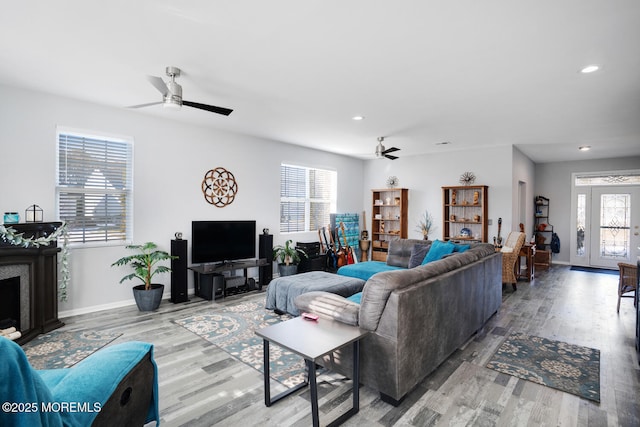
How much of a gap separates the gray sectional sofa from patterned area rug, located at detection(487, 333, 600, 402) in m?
0.45

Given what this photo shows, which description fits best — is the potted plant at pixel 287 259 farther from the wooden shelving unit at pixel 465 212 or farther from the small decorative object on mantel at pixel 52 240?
the wooden shelving unit at pixel 465 212

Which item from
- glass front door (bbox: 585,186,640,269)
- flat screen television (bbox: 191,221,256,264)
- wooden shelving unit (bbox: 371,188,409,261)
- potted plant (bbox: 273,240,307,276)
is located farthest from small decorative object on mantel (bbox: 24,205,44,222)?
glass front door (bbox: 585,186,640,269)

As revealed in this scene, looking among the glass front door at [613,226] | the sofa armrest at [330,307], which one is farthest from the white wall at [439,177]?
the sofa armrest at [330,307]

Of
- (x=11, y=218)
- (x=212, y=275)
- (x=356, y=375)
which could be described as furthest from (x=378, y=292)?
(x=11, y=218)

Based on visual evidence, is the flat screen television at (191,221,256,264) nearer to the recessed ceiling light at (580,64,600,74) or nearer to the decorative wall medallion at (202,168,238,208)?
the decorative wall medallion at (202,168,238,208)

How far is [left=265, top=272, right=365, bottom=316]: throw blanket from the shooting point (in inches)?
160

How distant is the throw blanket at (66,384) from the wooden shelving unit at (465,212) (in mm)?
6481

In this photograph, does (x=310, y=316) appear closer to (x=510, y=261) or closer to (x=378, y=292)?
(x=378, y=292)

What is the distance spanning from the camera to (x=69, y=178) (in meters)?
4.19

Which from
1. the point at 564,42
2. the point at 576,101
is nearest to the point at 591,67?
the point at 564,42

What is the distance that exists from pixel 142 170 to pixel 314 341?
12.7 feet

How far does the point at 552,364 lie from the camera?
301 cm

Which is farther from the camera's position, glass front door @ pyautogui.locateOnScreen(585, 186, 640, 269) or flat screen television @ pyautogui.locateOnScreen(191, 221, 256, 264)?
glass front door @ pyautogui.locateOnScreen(585, 186, 640, 269)

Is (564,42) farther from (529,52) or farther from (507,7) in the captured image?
(507,7)
